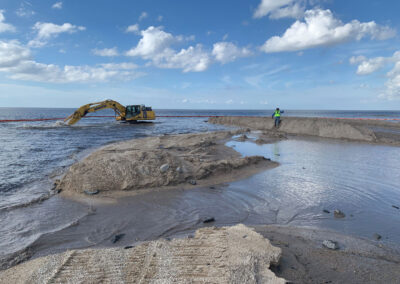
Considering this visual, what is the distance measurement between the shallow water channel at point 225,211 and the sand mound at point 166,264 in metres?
0.64

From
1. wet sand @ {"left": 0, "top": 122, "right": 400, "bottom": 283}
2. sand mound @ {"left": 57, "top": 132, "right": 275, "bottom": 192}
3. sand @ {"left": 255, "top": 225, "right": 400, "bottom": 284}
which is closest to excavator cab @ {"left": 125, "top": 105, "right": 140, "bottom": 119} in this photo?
sand mound @ {"left": 57, "top": 132, "right": 275, "bottom": 192}

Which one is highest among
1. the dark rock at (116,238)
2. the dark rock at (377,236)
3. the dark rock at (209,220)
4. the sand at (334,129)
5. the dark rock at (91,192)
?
the sand at (334,129)

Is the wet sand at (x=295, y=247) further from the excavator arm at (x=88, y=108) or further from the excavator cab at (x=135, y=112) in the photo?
the excavator cab at (x=135, y=112)

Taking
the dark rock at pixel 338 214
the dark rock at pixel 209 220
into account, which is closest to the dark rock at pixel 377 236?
the dark rock at pixel 338 214

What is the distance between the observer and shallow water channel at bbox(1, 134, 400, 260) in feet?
12.2

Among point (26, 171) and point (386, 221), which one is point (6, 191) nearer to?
point (26, 171)

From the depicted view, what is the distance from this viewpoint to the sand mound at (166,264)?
2.42 metres

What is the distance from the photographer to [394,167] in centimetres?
807

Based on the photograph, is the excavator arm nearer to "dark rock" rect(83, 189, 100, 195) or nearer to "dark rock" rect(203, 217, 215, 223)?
"dark rock" rect(83, 189, 100, 195)

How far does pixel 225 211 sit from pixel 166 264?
214 centimetres

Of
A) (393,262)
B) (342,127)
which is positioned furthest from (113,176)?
(342,127)

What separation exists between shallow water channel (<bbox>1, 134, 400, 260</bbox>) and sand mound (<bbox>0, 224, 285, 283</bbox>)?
641mm

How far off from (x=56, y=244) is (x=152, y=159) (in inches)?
131

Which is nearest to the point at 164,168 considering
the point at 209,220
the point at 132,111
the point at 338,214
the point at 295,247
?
the point at 209,220
